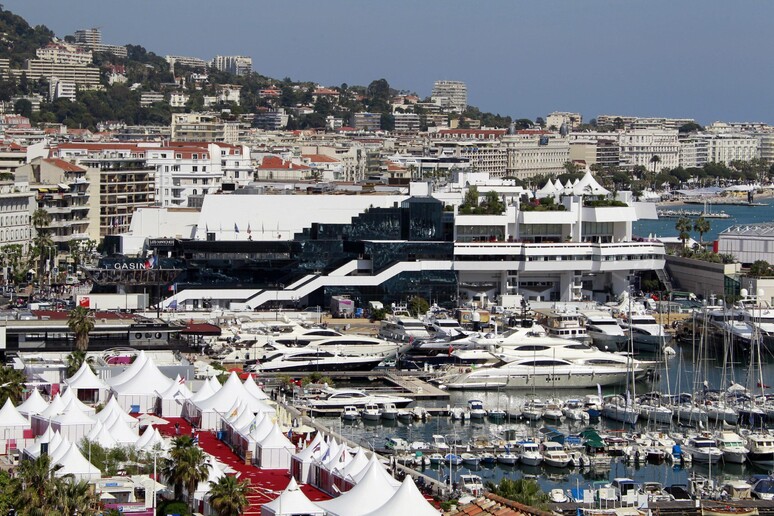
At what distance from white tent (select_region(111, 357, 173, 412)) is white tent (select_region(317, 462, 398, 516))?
471 inches

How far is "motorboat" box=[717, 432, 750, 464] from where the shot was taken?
131 feet

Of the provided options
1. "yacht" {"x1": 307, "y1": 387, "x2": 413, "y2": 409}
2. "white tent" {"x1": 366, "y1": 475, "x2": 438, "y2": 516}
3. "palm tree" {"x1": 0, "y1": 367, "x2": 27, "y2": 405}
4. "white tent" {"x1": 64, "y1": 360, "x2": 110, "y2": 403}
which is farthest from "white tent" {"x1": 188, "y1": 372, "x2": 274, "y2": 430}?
"white tent" {"x1": 366, "y1": 475, "x2": 438, "y2": 516}

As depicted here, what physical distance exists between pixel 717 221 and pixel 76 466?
110 m

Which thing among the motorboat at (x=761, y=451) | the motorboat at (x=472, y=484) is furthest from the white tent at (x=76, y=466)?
the motorboat at (x=761, y=451)

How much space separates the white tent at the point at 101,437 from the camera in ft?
111

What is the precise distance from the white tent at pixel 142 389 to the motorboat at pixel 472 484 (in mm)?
7904

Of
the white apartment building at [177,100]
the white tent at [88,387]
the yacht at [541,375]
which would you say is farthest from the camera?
the white apartment building at [177,100]

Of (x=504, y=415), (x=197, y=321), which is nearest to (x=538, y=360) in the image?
(x=504, y=415)

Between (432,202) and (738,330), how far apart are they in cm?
1201

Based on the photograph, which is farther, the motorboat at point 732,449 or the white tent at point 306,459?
the motorboat at point 732,449

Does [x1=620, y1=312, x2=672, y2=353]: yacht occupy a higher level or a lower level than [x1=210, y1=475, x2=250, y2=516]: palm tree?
higher

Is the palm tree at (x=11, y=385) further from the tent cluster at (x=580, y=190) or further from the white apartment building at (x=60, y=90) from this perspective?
the white apartment building at (x=60, y=90)

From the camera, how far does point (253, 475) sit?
33406mm

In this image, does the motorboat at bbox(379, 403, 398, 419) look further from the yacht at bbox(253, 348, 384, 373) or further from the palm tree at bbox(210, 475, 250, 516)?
the palm tree at bbox(210, 475, 250, 516)
